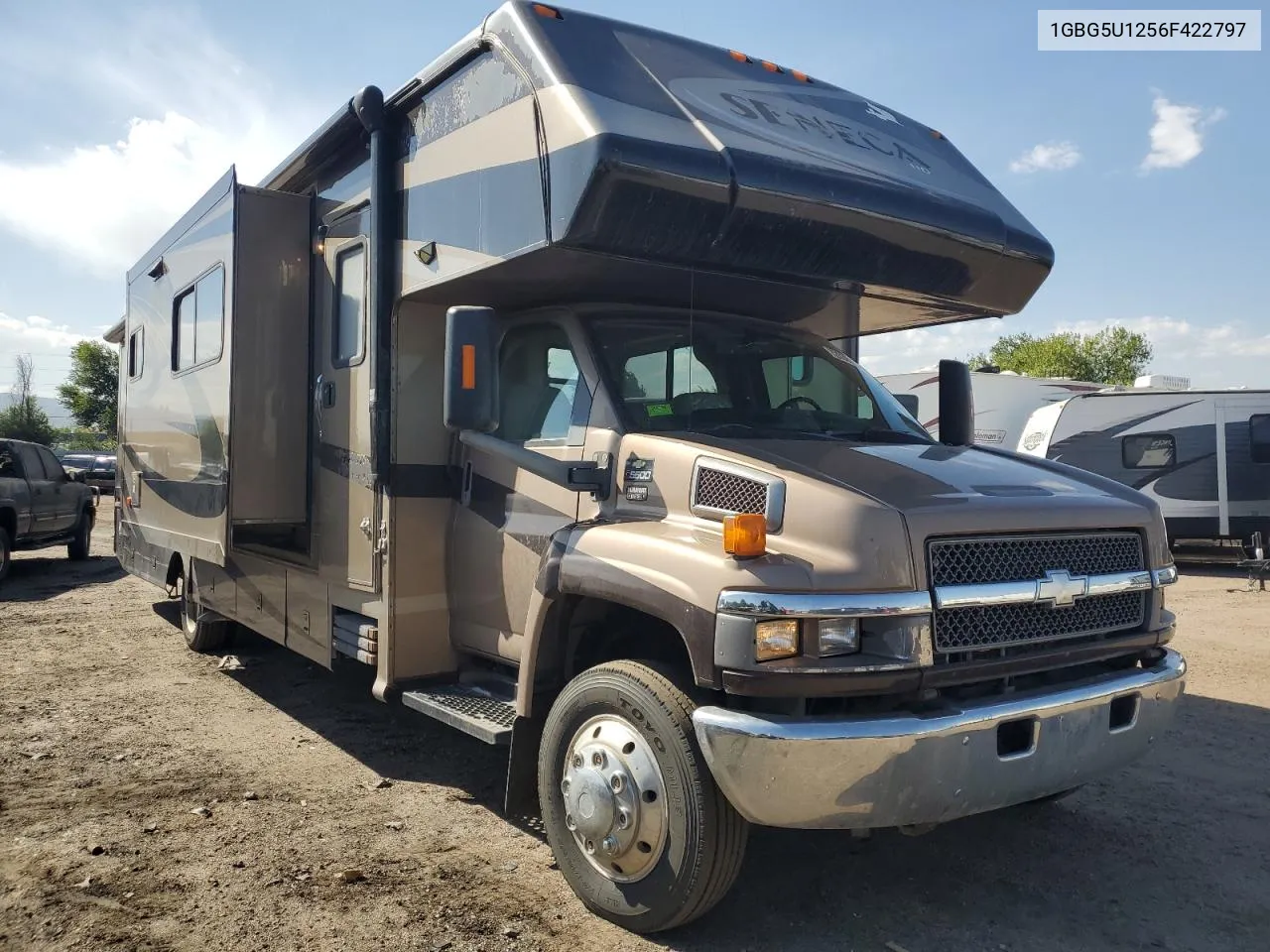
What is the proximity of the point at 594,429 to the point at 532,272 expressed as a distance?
0.70 metres

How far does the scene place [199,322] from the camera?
6270 millimetres

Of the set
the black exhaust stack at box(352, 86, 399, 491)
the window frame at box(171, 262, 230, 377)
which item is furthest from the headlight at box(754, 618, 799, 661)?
the window frame at box(171, 262, 230, 377)

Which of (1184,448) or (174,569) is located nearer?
(174,569)

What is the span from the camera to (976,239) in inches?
173

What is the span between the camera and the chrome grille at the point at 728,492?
133 inches

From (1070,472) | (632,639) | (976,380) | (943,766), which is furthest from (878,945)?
(976,380)

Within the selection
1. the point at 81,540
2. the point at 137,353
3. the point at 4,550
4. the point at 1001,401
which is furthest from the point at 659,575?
the point at 1001,401

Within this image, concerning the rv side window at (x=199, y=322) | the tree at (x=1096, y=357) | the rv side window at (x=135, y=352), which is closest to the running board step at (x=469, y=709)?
the rv side window at (x=199, y=322)

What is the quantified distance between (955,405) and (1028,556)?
187 centimetres

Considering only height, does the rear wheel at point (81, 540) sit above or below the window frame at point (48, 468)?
below

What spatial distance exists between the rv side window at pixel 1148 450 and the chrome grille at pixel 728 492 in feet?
45.7

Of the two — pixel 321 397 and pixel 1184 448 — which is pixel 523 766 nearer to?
pixel 321 397

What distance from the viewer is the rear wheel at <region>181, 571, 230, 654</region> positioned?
776cm

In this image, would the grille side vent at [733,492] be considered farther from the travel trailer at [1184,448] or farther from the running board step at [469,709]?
the travel trailer at [1184,448]
